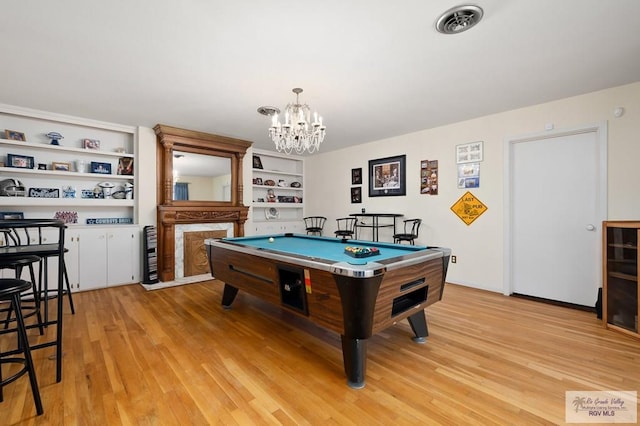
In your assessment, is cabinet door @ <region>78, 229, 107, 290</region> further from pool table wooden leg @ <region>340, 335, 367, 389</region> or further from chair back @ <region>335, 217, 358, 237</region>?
pool table wooden leg @ <region>340, 335, 367, 389</region>

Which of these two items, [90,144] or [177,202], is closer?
[90,144]

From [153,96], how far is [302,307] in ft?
9.53

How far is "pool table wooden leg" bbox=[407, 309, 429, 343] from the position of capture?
94.3 inches

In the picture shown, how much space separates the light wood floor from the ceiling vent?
239cm

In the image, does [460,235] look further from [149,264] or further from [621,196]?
[149,264]

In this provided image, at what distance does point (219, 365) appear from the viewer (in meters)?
2.06

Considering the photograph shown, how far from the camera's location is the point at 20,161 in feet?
12.1

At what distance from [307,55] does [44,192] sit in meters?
4.09

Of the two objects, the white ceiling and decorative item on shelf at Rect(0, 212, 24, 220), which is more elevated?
the white ceiling

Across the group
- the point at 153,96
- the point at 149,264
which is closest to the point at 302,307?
the point at 153,96

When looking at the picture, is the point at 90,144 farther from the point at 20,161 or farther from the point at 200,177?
the point at 200,177

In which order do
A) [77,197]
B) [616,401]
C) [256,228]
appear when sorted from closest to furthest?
[616,401] → [77,197] → [256,228]

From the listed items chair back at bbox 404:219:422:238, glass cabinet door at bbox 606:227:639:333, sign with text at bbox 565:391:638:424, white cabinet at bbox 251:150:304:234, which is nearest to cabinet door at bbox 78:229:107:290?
white cabinet at bbox 251:150:304:234

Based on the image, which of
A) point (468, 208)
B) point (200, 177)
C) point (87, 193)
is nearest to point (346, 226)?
point (468, 208)
